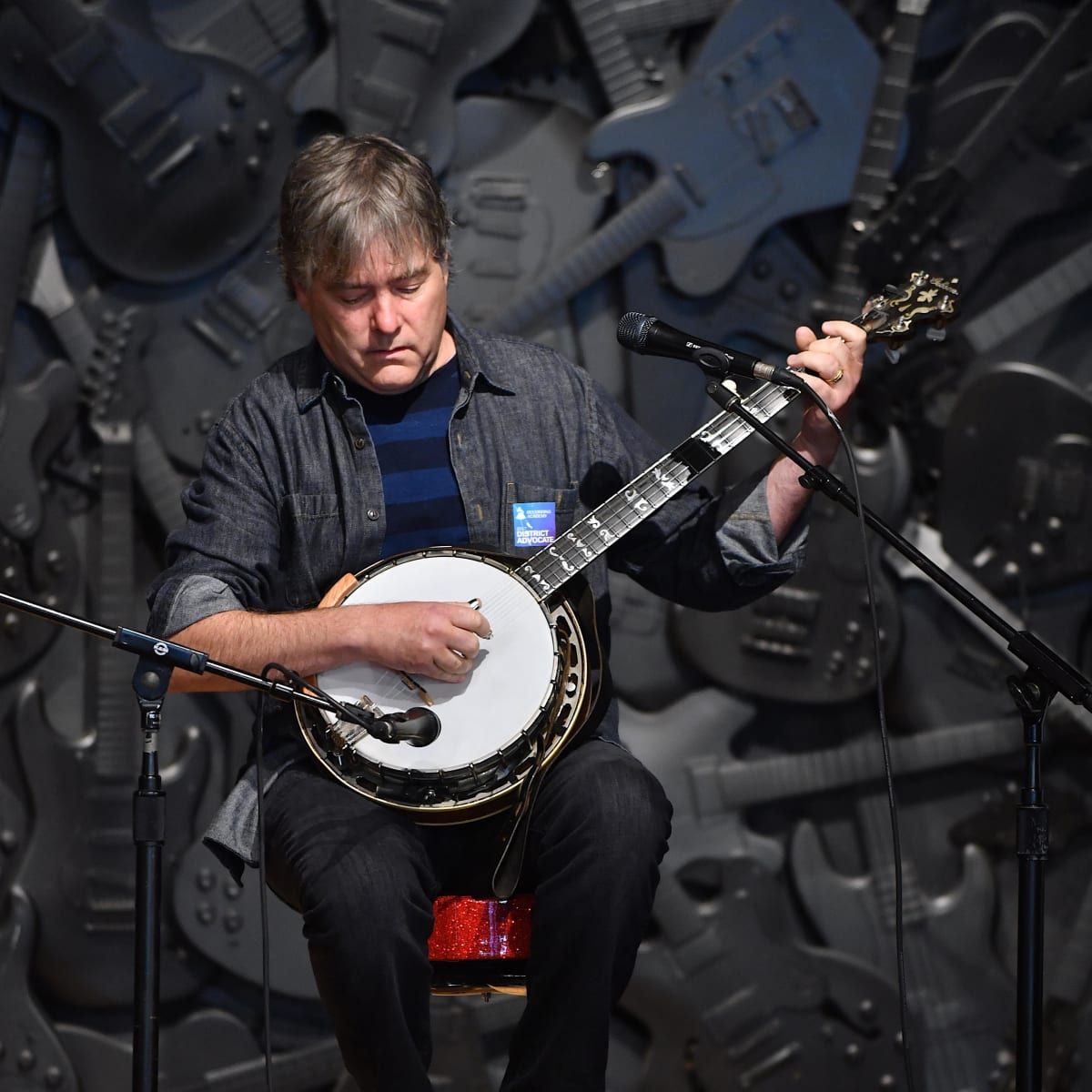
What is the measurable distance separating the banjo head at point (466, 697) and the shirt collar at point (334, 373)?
297mm

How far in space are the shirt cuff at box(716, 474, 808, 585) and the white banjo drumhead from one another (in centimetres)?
30

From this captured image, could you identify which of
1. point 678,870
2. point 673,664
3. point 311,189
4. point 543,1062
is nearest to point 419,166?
point 311,189

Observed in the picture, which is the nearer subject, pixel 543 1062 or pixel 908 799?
pixel 543 1062

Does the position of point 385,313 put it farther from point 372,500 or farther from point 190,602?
point 190,602

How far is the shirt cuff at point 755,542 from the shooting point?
6.71 ft

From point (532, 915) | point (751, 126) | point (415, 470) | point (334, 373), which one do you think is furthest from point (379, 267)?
point (751, 126)

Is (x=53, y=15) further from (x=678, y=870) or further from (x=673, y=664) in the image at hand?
(x=678, y=870)

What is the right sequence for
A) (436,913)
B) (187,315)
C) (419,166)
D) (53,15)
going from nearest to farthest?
(436,913) → (419,166) → (53,15) → (187,315)

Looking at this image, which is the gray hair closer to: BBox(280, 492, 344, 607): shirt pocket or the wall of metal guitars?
BBox(280, 492, 344, 607): shirt pocket

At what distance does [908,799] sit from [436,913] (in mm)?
1824

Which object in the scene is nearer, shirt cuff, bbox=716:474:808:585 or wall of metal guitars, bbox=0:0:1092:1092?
shirt cuff, bbox=716:474:808:585

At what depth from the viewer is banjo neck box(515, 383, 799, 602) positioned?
2.02 m

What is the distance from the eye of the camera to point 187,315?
10.3ft

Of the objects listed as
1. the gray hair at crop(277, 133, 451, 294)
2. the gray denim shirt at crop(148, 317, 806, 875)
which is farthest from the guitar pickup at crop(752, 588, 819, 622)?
the gray hair at crop(277, 133, 451, 294)
